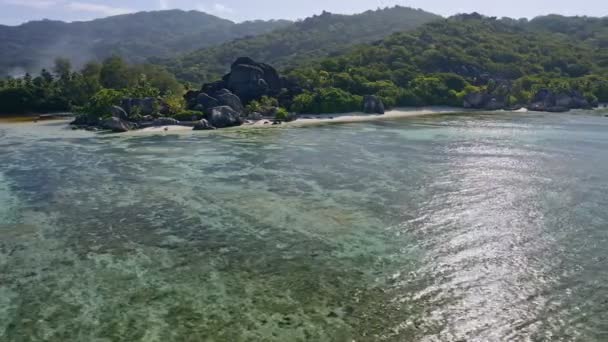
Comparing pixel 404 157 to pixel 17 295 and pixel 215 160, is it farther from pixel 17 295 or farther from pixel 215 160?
pixel 17 295

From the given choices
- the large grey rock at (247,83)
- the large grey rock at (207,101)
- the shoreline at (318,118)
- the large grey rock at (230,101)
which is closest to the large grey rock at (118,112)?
the shoreline at (318,118)

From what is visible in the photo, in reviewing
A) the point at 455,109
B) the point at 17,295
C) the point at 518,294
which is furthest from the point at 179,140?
the point at 455,109

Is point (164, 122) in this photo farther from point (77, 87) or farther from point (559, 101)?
point (559, 101)

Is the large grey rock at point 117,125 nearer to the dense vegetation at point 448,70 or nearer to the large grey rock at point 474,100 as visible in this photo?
the dense vegetation at point 448,70

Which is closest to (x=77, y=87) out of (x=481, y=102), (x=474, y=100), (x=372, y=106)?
(x=372, y=106)

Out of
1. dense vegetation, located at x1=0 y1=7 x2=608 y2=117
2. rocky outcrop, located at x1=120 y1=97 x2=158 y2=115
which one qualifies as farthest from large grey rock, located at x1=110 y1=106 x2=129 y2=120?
dense vegetation, located at x1=0 y1=7 x2=608 y2=117
